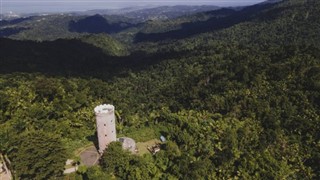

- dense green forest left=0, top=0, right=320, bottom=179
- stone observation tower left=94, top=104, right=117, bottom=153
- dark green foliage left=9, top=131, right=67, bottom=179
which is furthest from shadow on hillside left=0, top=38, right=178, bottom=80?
dark green foliage left=9, top=131, right=67, bottom=179

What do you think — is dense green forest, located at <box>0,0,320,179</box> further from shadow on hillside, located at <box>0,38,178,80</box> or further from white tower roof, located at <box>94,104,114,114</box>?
white tower roof, located at <box>94,104,114,114</box>

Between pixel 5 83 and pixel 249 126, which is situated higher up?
pixel 5 83

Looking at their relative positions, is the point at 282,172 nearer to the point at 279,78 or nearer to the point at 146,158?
the point at 146,158

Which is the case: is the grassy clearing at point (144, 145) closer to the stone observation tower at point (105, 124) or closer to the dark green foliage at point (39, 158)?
the stone observation tower at point (105, 124)

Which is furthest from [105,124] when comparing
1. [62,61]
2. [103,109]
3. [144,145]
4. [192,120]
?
[62,61]

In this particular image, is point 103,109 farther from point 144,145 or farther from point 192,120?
point 192,120

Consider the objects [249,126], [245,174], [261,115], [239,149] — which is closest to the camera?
[245,174]

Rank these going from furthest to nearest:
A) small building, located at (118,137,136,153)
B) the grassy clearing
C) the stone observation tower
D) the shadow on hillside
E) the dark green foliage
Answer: the shadow on hillside → the grassy clearing → small building, located at (118,137,136,153) → the stone observation tower → the dark green foliage

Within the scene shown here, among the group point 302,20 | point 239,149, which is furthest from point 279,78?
point 302,20

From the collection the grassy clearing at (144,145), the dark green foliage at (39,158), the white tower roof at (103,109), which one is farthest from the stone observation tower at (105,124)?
the grassy clearing at (144,145)
